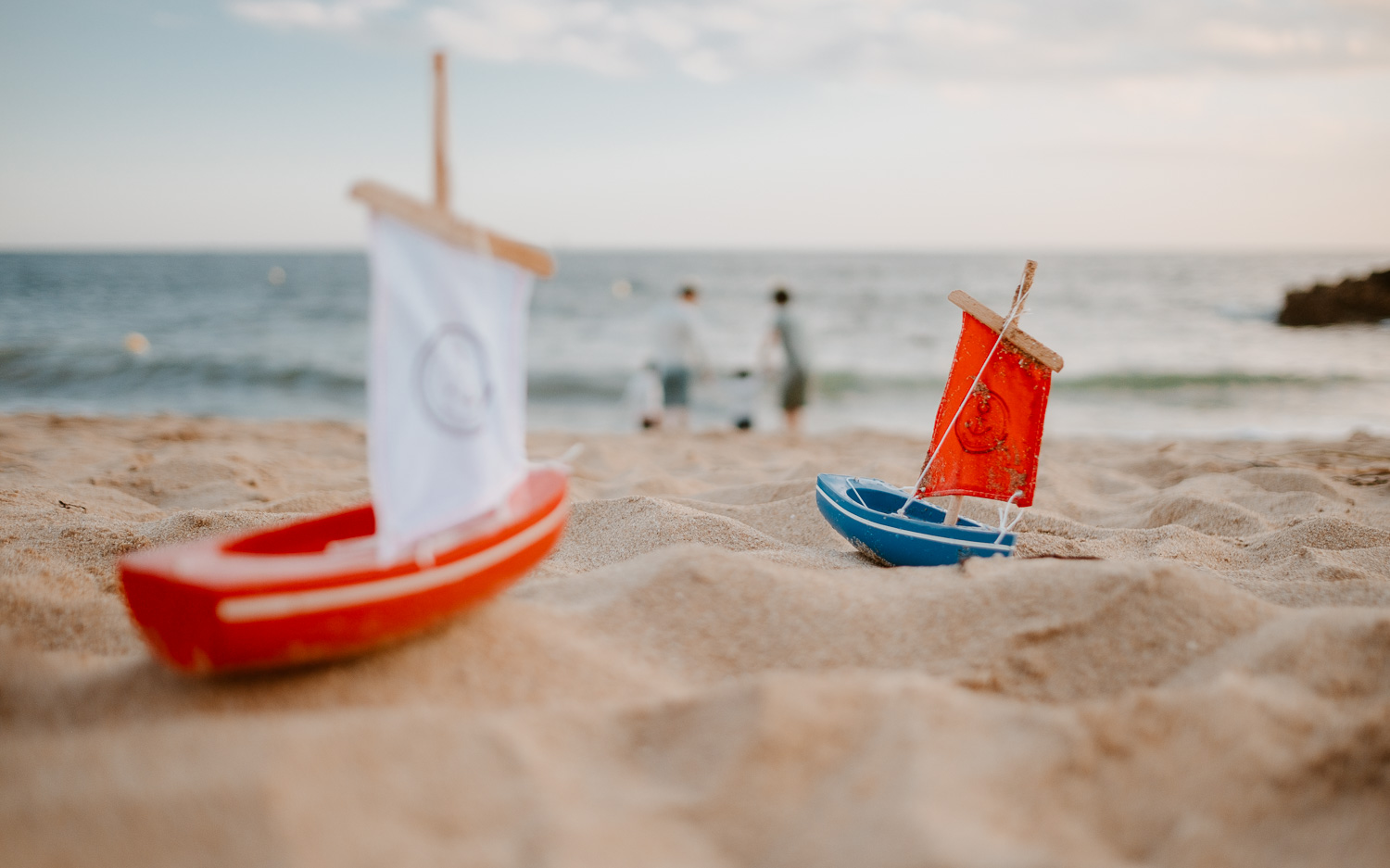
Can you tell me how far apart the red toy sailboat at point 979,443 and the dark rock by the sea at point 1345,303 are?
22.3 meters

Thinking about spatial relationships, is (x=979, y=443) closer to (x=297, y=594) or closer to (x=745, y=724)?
(x=745, y=724)

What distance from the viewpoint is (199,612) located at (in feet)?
6.23

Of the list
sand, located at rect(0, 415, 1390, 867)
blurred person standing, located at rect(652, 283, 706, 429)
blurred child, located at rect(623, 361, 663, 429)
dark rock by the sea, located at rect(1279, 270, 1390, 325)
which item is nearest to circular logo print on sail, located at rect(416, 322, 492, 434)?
sand, located at rect(0, 415, 1390, 867)

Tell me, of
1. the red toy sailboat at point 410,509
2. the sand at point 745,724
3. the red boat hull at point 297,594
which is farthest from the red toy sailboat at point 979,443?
the red boat hull at point 297,594

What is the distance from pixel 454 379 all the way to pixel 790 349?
25.1ft

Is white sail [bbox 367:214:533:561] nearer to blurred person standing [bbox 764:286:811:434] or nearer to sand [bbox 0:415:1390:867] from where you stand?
sand [bbox 0:415:1390:867]

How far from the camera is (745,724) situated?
6.60ft

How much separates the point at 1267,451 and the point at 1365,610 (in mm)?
5436

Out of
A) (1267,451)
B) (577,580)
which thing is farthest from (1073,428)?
(577,580)

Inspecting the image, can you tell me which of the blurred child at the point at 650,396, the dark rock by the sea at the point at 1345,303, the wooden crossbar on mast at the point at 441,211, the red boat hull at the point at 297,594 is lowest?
the blurred child at the point at 650,396

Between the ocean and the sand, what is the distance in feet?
21.4

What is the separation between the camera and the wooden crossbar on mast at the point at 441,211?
82.3 inches

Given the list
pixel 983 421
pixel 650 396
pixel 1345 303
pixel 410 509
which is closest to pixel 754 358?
pixel 650 396

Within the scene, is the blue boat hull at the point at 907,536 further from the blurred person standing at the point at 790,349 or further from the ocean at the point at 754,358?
the blurred person standing at the point at 790,349
